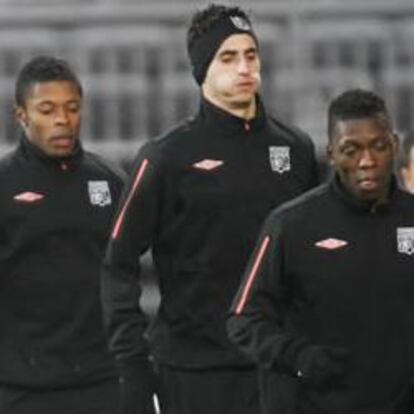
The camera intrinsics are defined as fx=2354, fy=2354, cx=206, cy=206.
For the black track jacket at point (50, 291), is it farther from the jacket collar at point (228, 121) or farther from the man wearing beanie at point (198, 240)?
the jacket collar at point (228, 121)

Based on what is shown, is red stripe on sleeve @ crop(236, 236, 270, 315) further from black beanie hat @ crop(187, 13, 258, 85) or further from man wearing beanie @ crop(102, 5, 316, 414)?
black beanie hat @ crop(187, 13, 258, 85)

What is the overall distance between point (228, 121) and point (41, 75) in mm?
966

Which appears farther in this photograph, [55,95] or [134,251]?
[55,95]

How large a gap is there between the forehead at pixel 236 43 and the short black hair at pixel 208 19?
0.37ft

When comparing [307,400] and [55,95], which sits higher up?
[55,95]

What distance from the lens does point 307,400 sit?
7.48 meters

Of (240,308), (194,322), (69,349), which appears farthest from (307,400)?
(69,349)

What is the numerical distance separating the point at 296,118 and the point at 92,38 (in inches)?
48.4

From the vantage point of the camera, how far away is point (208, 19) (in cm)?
861

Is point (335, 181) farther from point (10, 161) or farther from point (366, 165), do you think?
point (10, 161)

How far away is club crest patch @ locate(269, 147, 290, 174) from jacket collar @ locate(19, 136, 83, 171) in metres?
1.01

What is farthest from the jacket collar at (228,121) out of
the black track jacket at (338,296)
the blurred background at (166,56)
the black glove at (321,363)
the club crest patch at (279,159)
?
the blurred background at (166,56)

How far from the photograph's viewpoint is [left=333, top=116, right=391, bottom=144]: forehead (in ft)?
24.3

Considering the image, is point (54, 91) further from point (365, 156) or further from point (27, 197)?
point (365, 156)
